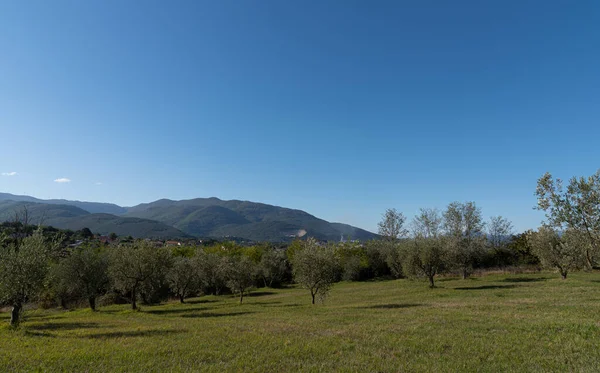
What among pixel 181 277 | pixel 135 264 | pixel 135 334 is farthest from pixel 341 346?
pixel 181 277

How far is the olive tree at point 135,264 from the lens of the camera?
141 feet

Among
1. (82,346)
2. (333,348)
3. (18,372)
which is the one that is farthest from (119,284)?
(333,348)

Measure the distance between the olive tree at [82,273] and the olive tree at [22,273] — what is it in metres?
19.5

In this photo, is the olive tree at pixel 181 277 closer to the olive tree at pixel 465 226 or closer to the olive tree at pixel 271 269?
the olive tree at pixel 271 269

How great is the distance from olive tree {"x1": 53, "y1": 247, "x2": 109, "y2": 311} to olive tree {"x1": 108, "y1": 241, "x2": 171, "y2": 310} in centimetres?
205

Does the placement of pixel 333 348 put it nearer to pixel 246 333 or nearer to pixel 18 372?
pixel 246 333

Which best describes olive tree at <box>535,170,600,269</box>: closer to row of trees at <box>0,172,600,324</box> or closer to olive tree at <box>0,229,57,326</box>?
row of trees at <box>0,172,600,324</box>

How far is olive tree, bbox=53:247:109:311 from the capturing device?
143ft

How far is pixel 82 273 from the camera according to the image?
44.1 m

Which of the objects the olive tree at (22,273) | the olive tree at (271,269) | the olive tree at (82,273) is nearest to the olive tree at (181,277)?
the olive tree at (82,273)

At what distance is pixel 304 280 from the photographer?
127 ft

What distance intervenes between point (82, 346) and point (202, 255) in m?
51.1

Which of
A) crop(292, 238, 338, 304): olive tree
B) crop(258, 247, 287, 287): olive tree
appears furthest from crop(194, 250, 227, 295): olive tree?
crop(292, 238, 338, 304): olive tree

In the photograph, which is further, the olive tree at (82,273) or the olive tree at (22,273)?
the olive tree at (82,273)
